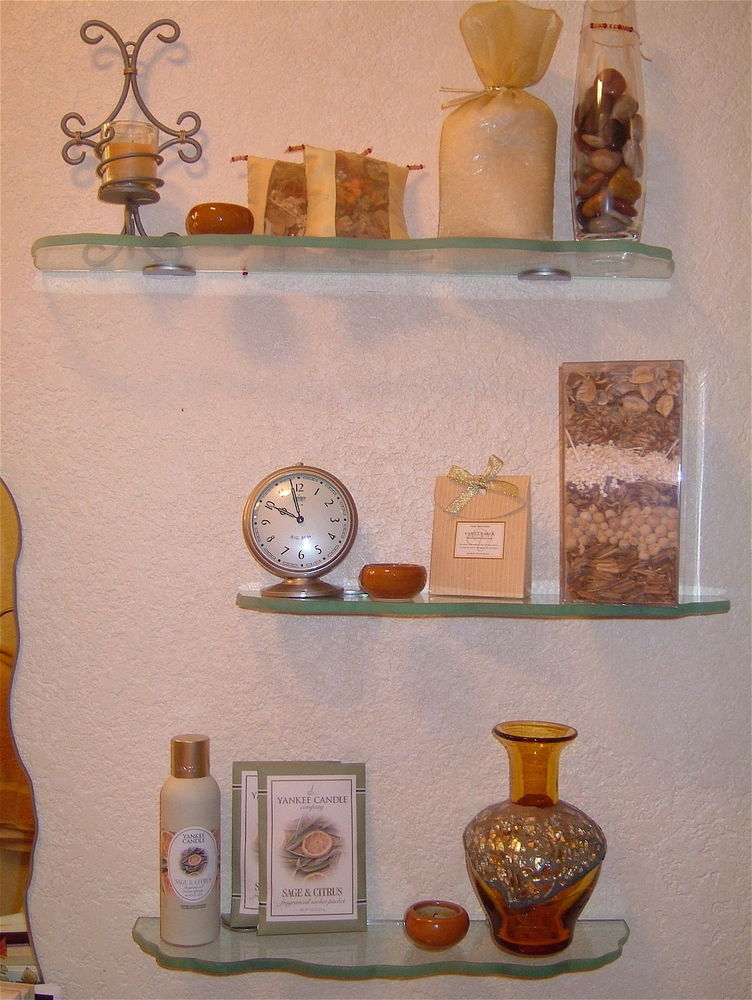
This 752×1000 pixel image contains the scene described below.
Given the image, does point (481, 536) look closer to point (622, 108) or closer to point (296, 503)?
point (296, 503)

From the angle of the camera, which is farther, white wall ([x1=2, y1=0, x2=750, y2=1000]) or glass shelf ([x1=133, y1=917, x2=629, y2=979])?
white wall ([x1=2, y1=0, x2=750, y2=1000])

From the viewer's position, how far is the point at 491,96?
1010 mm

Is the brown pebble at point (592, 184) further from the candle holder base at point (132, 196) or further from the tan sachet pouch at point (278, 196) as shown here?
the candle holder base at point (132, 196)

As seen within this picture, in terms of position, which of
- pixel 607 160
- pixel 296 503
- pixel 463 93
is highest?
pixel 463 93

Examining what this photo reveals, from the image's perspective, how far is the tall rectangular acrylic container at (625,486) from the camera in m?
0.95

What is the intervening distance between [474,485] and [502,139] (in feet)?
1.24

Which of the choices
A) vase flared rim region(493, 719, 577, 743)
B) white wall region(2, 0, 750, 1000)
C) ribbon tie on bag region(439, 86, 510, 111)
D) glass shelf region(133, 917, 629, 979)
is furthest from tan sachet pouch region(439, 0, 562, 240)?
glass shelf region(133, 917, 629, 979)

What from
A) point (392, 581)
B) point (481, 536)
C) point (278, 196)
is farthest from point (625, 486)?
point (278, 196)

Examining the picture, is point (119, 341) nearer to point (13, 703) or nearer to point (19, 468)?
point (19, 468)

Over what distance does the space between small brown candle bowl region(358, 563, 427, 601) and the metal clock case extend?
51mm

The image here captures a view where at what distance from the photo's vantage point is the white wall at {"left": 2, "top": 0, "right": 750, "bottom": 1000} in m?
1.09

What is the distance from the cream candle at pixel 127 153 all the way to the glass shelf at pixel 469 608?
0.49 m

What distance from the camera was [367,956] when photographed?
1011mm

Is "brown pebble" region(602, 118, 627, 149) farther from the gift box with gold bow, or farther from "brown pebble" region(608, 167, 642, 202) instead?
the gift box with gold bow
